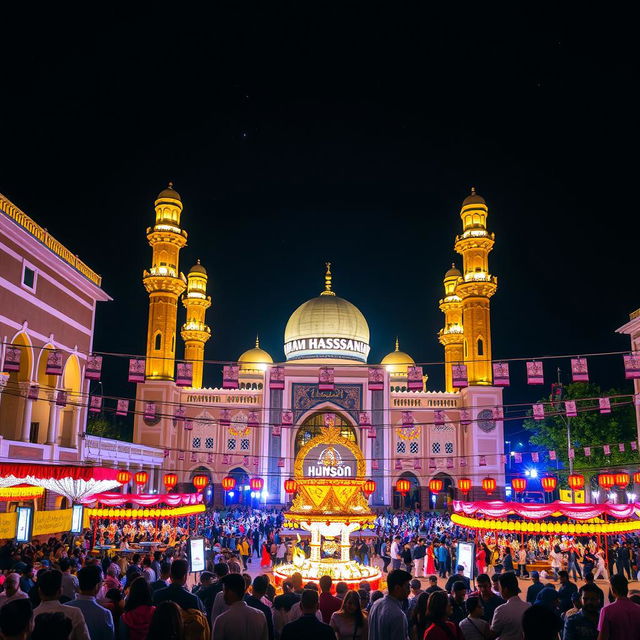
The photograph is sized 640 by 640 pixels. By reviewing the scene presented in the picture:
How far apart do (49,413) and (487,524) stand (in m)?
15.9

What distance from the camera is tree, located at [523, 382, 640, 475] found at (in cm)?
3462

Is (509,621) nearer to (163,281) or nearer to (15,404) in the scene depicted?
(15,404)

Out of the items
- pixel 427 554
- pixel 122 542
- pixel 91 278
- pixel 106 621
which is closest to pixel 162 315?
pixel 91 278

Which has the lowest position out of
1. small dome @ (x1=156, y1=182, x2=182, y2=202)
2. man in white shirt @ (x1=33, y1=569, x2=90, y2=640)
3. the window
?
man in white shirt @ (x1=33, y1=569, x2=90, y2=640)

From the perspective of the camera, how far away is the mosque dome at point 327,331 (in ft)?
149

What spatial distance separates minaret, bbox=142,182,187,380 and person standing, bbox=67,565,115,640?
34.0 metres

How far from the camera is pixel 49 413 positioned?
25141 mm

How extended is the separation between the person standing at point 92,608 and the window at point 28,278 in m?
18.5

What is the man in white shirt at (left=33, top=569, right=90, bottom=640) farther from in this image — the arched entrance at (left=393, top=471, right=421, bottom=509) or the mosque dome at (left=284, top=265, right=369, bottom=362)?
the mosque dome at (left=284, top=265, right=369, bottom=362)

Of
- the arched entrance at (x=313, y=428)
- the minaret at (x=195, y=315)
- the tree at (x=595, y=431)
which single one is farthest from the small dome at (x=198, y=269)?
the tree at (x=595, y=431)

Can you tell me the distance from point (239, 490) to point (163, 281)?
14403mm

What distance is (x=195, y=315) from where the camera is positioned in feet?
153

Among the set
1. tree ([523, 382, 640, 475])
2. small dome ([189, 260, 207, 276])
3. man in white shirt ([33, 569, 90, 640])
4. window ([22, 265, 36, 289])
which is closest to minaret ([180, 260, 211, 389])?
small dome ([189, 260, 207, 276])

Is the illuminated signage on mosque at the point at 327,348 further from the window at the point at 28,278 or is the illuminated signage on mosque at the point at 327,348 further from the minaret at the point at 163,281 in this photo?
the window at the point at 28,278
